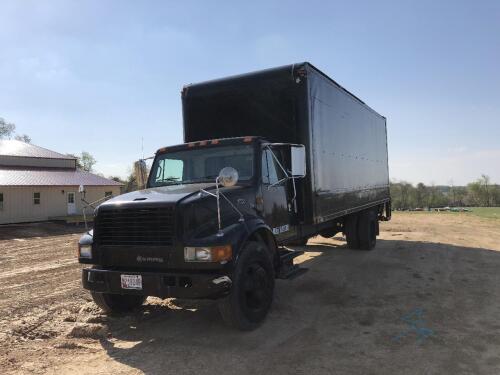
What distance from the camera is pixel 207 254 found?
475 cm

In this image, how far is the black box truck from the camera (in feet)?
16.0

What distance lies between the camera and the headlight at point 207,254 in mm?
4742

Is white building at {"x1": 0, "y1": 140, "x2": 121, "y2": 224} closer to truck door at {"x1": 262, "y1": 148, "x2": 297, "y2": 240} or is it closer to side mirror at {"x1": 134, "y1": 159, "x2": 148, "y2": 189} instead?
side mirror at {"x1": 134, "y1": 159, "x2": 148, "y2": 189}

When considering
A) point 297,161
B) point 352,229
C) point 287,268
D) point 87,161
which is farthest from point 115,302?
point 87,161

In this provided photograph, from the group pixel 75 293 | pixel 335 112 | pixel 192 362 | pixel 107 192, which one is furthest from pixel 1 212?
pixel 192 362

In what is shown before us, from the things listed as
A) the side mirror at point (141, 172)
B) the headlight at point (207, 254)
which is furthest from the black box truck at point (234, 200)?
the side mirror at point (141, 172)

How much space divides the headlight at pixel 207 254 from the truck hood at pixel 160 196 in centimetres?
62

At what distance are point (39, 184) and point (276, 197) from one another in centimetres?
2606

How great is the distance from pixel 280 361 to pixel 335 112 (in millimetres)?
5639

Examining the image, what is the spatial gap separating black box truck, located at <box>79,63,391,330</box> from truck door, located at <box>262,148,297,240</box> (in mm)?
16

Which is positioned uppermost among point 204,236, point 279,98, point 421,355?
point 279,98

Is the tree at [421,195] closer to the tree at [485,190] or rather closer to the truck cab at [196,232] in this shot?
the tree at [485,190]

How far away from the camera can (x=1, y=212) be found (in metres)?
26.8

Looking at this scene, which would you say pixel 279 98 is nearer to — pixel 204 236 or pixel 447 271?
pixel 204 236
